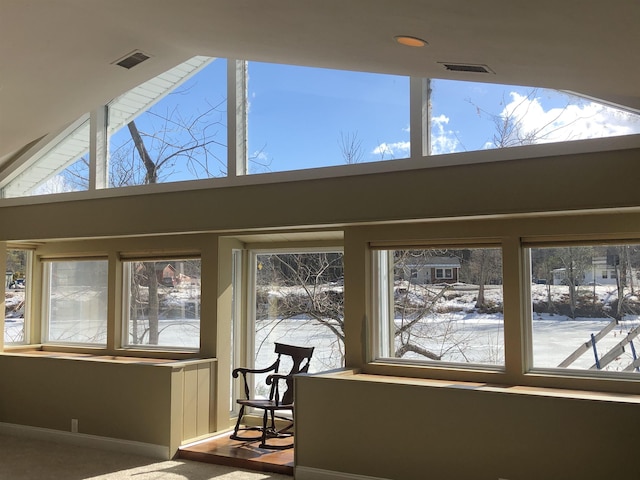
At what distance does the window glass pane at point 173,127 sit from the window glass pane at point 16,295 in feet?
6.21

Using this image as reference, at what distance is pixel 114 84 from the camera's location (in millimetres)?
5754

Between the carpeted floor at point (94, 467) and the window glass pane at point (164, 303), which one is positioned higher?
the window glass pane at point (164, 303)

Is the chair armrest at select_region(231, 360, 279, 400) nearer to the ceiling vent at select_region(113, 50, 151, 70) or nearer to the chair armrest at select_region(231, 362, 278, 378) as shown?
the chair armrest at select_region(231, 362, 278, 378)

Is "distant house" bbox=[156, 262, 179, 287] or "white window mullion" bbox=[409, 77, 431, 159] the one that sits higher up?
"white window mullion" bbox=[409, 77, 431, 159]

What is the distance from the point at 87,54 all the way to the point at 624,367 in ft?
14.7

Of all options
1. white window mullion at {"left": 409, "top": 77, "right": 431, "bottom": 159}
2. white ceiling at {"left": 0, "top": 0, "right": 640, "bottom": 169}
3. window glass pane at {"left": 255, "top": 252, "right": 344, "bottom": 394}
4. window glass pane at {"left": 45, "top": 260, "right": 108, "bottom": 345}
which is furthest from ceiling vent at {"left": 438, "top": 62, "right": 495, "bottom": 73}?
window glass pane at {"left": 45, "top": 260, "right": 108, "bottom": 345}

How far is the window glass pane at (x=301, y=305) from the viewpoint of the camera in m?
6.35

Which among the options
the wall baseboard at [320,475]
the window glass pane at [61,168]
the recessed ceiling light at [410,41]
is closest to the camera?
the recessed ceiling light at [410,41]

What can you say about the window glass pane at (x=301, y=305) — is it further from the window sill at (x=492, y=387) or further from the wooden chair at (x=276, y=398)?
the window sill at (x=492, y=387)

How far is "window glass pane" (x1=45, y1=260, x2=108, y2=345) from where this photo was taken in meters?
7.25

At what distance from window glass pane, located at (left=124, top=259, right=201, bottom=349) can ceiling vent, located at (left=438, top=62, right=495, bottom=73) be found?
3955mm

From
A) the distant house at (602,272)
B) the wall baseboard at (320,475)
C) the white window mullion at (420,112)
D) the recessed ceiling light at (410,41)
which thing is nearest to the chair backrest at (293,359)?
the wall baseboard at (320,475)

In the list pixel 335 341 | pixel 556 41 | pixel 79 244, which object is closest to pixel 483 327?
pixel 335 341

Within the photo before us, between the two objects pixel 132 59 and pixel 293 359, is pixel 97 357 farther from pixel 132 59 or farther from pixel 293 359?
pixel 132 59
